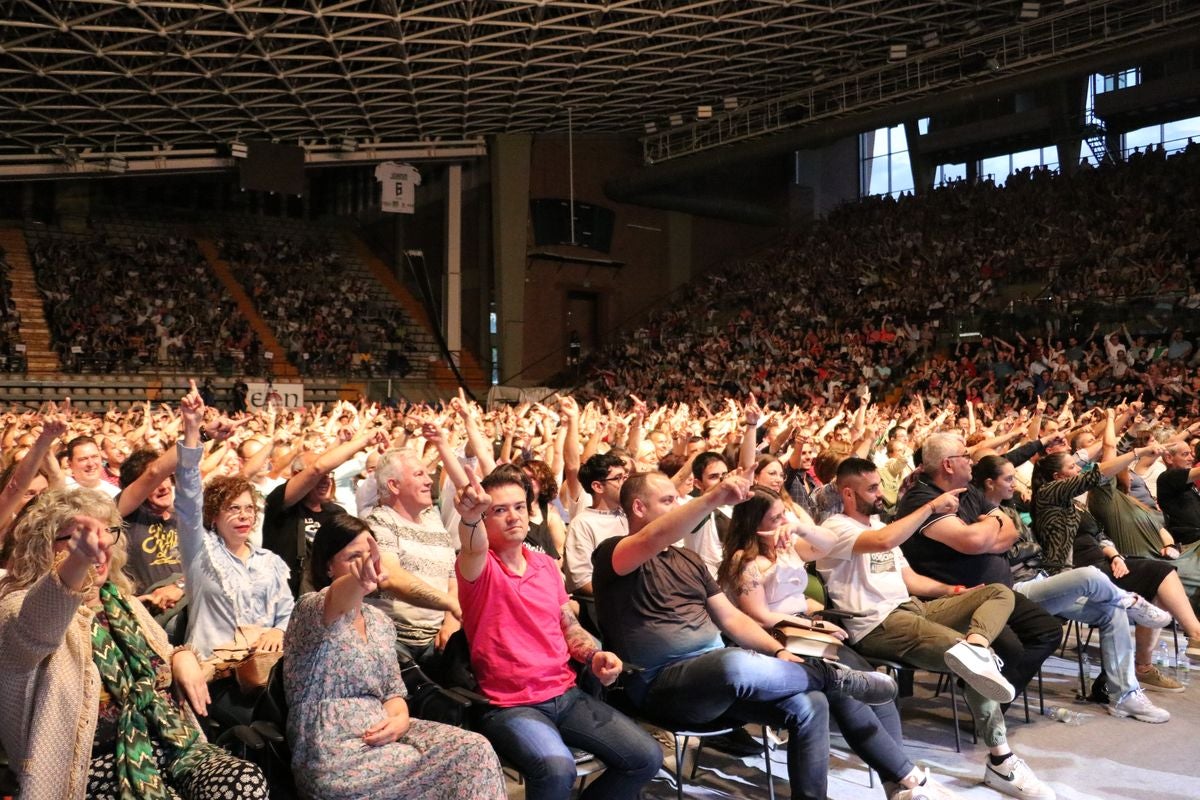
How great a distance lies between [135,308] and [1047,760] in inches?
967

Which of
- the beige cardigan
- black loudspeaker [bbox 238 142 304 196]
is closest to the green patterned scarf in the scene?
the beige cardigan

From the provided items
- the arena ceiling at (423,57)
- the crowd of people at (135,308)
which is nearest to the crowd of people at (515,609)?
the arena ceiling at (423,57)

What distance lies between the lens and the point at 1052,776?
4.89 m

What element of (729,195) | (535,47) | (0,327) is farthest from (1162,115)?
(0,327)

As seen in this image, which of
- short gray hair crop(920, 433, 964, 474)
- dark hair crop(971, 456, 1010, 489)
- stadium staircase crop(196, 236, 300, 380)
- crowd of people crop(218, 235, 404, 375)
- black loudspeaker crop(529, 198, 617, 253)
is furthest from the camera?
black loudspeaker crop(529, 198, 617, 253)

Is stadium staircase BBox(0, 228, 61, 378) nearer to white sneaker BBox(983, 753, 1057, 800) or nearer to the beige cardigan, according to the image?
the beige cardigan

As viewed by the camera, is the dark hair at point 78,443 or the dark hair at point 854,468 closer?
the dark hair at point 854,468

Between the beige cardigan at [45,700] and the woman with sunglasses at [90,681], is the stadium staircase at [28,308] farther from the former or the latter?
the beige cardigan at [45,700]

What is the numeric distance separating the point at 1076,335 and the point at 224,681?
56.1ft

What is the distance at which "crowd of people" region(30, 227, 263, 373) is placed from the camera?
78.9ft

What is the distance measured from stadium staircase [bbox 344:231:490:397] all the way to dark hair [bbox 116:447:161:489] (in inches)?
855

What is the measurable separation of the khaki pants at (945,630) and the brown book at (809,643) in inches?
27.9

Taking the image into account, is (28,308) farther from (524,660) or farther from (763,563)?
(524,660)

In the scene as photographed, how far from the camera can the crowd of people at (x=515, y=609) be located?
3.18 m
